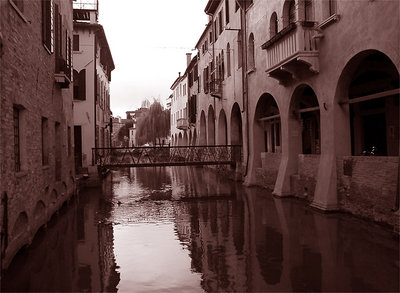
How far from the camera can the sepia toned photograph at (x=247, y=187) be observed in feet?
21.3

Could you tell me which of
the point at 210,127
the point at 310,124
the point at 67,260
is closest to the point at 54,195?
the point at 67,260

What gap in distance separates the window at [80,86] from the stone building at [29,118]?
8031 mm

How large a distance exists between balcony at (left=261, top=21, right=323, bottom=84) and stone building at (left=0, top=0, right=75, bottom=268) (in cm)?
730

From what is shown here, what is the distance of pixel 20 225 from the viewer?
7.91 metres

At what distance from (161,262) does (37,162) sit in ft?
14.8

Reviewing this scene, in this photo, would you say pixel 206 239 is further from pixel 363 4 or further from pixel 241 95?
pixel 241 95

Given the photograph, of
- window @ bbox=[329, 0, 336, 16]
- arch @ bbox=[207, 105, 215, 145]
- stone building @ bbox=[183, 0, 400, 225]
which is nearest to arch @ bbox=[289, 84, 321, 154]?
stone building @ bbox=[183, 0, 400, 225]

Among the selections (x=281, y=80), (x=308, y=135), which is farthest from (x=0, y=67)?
(x=308, y=135)

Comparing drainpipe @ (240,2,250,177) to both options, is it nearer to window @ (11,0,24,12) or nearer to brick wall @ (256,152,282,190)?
brick wall @ (256,152,282,190)

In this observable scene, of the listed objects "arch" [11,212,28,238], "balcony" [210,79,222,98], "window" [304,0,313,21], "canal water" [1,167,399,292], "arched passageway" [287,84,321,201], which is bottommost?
"canal water" [1,167,399,292]

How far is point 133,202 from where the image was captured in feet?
48.6

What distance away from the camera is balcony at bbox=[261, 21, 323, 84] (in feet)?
38.4

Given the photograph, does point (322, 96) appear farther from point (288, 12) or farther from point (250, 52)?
point (250, 52)

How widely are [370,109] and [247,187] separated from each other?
6.55 metres
